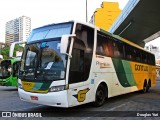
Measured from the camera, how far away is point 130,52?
581 inches

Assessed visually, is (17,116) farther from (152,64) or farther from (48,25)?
(152,64)

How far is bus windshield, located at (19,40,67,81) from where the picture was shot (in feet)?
28.1

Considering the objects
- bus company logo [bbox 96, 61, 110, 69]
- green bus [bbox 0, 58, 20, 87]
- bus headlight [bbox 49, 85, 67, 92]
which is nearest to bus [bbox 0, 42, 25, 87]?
green bus [bbox 0, 58, 20, 87]

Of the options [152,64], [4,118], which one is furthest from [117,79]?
[152,64]

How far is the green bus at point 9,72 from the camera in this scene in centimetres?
1936

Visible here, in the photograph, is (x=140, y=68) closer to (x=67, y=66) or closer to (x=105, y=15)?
(x=67, y=66)

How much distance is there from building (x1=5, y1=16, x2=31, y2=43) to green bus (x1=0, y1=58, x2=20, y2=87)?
241ft

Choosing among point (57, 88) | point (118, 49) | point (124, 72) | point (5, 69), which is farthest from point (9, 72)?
point (57, 88)

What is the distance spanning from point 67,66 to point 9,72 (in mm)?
12039

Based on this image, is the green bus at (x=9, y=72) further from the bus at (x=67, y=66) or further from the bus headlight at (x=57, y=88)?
the bus headlight at (x=57, y=88)

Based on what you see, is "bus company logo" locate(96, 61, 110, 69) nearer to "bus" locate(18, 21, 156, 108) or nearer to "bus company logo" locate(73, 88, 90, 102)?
"bus" locate(18, 21, 156, 108)

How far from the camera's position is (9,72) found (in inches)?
773

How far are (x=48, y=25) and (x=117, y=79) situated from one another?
4492 millimetres

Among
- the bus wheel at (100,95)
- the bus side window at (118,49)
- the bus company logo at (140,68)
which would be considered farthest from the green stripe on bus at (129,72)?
the bus wheel at (100,95)
